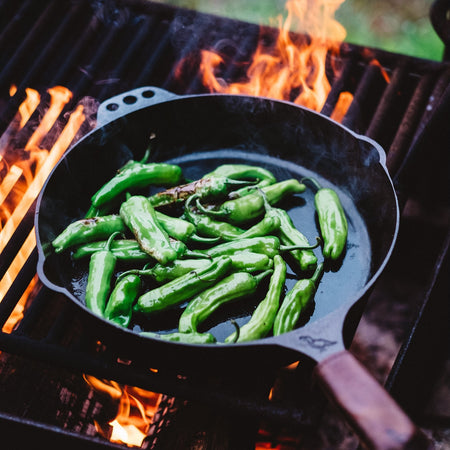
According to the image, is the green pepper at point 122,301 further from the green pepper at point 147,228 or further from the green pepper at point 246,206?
the green pepper at point 246,206

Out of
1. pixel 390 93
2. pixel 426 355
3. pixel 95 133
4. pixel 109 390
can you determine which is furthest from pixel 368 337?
pixel 95 133

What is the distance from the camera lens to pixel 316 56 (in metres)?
3.52

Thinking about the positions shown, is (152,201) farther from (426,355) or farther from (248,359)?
(426,355)

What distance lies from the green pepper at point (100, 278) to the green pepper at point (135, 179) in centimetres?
36

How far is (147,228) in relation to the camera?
7.88 feet

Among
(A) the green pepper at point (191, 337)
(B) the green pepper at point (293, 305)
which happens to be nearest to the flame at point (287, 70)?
(B) the green pepper at point (293, 305)

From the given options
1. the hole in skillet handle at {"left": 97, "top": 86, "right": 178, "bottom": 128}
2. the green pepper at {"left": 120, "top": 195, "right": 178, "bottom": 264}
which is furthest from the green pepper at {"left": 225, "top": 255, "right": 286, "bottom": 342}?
the hole in skillet handle at {"left": 97, "top": 86, "right": 178, "bottom": 128}

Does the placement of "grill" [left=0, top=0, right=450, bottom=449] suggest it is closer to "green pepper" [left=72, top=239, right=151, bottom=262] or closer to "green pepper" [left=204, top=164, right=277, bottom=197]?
"green pepper" [left=72, top=239, right=151, bottom=262]

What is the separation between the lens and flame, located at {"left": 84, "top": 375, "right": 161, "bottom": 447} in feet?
8.42

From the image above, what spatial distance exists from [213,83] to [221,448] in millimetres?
2560

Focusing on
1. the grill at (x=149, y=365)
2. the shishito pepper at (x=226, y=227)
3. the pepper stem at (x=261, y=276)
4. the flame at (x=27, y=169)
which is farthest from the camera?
the flame at (x=27, y=169)

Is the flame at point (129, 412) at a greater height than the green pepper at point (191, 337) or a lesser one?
lesser

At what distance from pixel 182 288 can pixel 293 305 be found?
1.72ft

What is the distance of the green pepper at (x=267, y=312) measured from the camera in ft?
6.62
